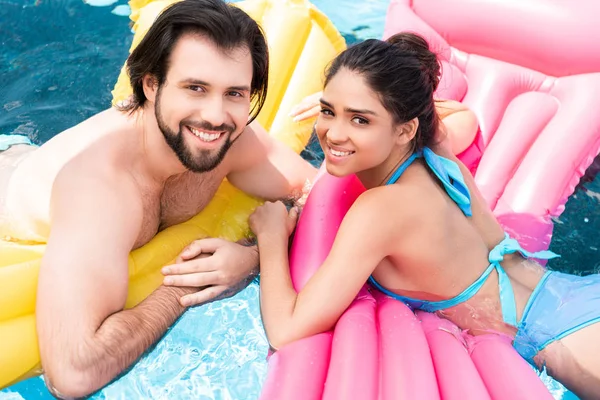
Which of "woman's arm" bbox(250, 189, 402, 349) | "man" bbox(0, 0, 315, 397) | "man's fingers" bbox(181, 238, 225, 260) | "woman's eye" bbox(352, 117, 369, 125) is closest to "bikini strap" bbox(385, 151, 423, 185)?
"woman's arm" bbox(250, 189, 402, 349)

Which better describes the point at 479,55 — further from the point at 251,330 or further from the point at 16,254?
the point at 16,254

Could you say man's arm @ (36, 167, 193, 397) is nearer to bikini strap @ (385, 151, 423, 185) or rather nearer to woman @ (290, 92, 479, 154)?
bikini strap @ (385, 151, 423, 185)

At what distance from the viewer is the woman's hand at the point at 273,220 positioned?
2590mm

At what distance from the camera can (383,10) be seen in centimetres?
531

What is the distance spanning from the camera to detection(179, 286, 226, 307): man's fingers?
2359 millimetres

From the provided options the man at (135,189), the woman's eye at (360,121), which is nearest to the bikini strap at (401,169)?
the woman's eye at (360,121)

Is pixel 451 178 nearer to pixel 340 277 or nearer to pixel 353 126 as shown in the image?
pixel 353 126

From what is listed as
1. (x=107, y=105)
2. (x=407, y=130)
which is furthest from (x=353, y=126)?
(x=107, y=105)

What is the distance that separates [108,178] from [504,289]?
1.46 m

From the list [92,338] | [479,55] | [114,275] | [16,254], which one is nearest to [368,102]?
[114,275]

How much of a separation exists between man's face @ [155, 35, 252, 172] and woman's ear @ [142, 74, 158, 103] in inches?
1.9

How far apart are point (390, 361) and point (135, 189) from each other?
1.04 m

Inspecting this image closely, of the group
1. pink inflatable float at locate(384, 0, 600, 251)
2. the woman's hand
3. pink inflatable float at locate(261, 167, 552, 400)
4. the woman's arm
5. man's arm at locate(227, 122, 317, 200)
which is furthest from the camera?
pink inflatable float at locate(384, 0, 600, 251)

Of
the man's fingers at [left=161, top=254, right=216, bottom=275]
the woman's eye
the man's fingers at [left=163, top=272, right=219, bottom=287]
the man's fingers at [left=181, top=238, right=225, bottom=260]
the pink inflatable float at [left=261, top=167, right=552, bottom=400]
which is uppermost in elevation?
the woman's eye
